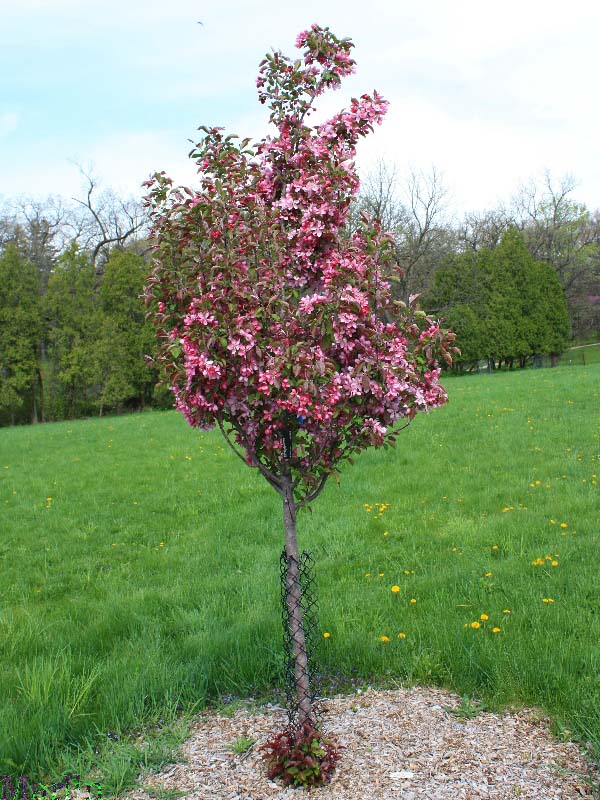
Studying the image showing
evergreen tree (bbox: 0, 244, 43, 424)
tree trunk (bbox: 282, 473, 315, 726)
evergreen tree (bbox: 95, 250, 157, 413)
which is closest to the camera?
tree trunk (bbox: 282, 473, 315, 726)

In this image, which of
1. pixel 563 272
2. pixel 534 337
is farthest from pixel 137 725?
pixel 563 272

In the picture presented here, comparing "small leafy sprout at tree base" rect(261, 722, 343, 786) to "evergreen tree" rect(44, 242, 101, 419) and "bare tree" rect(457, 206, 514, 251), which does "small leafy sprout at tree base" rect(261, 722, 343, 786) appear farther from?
"bare tree" rect(457, 206, 514, 251)

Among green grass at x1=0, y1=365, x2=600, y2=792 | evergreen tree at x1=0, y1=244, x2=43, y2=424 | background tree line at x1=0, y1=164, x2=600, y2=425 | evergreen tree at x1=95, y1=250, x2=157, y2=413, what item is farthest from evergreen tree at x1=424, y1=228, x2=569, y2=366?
green grass at x1=0, y1=365, x2=600, y2=792

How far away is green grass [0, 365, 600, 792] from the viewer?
3549 mm

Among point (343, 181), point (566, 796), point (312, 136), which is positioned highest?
point (312, 136)

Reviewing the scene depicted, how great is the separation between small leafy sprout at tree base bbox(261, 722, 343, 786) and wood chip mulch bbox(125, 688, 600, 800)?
46 mm

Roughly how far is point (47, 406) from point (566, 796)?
2807cm

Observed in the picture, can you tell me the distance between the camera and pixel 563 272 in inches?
1561

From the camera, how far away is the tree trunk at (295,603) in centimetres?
315

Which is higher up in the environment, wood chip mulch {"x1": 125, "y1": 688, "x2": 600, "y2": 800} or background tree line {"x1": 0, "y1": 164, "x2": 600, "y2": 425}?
background tree line {"x1": 0, "y1": 164, "x2": 600, "y2": 425}

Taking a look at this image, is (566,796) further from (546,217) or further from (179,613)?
(546,217)

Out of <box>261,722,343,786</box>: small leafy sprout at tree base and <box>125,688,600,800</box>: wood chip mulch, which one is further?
<box>261,722,343,786</box>: small leafy sprout at tree base

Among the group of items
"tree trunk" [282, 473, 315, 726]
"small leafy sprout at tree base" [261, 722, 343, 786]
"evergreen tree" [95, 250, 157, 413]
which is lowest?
"small leafy sprout at tree base" [261, 722, 343, 786]

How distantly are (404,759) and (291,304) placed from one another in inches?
85.4
